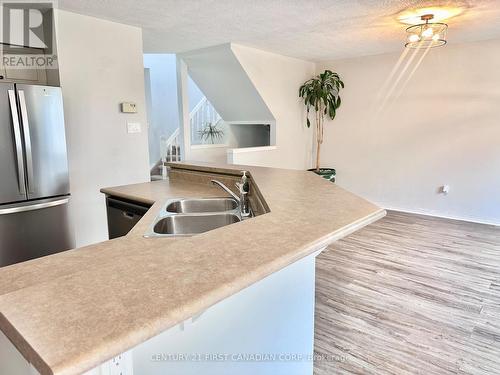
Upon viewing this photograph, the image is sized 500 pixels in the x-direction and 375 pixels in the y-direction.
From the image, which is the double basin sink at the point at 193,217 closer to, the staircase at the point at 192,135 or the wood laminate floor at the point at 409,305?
the wood laminate floor at the point at 409,305

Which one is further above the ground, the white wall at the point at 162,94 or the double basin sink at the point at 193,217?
the white wall at the point at 162,94

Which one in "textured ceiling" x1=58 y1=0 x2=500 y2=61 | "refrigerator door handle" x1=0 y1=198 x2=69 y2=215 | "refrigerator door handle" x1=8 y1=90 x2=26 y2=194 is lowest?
"refrigerator door handle" x1=0 y1=198 x2=69 y2=215

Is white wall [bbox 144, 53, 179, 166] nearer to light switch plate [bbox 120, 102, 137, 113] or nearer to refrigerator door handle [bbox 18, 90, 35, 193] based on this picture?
light switch plate [bbox 120, 102, 137, 113]

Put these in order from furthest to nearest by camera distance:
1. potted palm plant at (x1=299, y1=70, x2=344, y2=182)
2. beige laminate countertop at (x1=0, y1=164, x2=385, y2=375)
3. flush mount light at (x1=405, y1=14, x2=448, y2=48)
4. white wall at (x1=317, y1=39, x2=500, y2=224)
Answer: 1. potted palm plant at (x1=299, y1=70, x2=344, y2=182)
2. white wall at (x1=317, y1=39, x2=500, y2=224)
3. flush mount light at (x1=405, y1=14, x2=448, y2=48)
4. beige laminate countertop at (x1=0, y1=164, x2=385, y2=375)

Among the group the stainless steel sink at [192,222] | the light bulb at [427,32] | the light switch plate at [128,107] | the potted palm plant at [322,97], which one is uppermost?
the light bulb at [427,32]

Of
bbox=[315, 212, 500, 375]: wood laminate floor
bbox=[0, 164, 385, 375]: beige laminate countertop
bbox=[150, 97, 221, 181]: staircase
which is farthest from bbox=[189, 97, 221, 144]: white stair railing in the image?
bbox=[0, 164, 385, 375]: beige laminate countertop

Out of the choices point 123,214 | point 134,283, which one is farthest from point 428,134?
point 134,283

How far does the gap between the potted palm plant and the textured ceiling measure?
0.78 metres

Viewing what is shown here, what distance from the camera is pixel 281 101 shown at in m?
5.38

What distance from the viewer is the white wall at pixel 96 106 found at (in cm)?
316

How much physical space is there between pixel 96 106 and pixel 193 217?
7.12 feet

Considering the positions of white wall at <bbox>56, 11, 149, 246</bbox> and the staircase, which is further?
the staircase

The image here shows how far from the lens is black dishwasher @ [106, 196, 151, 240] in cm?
223

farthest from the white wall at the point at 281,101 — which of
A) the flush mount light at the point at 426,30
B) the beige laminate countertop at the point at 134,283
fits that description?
the beige laminate countertop at the point at 134,283
